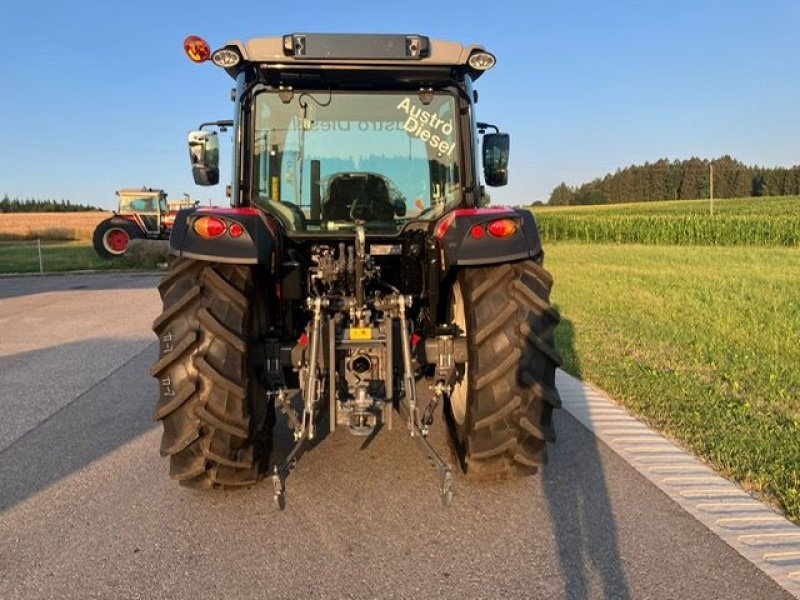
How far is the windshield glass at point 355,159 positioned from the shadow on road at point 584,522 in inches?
67.4

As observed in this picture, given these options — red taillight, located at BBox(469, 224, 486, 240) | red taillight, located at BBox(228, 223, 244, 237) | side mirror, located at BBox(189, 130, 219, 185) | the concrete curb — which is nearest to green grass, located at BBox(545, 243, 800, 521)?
the concrete curb

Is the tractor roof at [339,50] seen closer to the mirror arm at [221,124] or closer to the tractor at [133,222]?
the mirror arm at [221,124]

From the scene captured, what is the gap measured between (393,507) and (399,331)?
0.89 m

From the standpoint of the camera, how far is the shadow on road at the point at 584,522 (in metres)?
2.64

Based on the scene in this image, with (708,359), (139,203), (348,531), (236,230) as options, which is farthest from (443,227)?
(139,203)

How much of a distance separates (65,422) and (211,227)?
2.62m

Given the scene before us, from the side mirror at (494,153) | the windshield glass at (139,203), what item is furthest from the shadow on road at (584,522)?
the windshield glass at (139,203)

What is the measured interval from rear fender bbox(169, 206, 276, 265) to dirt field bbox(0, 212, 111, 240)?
50297 mm

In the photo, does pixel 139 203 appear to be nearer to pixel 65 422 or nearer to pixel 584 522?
pixel 65 422

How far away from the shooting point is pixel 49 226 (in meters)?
52.4

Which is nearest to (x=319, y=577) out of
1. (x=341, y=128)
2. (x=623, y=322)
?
(x=341, y=128)

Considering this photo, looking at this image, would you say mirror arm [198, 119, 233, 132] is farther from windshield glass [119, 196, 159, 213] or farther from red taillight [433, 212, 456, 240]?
windshield glass [119, 196, 159, 213]

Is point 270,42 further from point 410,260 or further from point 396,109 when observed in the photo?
point 410,260

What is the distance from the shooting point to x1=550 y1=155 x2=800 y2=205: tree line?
82.8m
